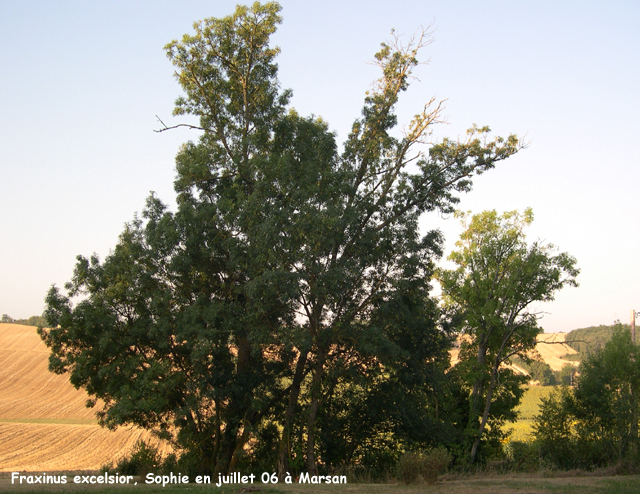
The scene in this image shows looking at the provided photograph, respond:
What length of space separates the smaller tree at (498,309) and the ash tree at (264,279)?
5512 millimetres

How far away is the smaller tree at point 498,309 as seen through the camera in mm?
24703

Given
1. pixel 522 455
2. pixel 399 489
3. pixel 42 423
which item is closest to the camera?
pixel 399 489

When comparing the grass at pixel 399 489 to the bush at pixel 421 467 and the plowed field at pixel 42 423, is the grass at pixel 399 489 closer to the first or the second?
the bush at pixel 421 467

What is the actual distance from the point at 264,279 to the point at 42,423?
1314 inches

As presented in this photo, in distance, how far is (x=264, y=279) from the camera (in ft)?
46.2

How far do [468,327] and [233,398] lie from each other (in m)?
13.3

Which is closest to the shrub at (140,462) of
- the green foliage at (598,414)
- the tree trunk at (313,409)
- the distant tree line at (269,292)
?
the distant tree line at (269,292)

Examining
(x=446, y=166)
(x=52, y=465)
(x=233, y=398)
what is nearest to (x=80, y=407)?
(x=52, y=465)

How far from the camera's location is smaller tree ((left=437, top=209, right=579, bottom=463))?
24703 millimetres

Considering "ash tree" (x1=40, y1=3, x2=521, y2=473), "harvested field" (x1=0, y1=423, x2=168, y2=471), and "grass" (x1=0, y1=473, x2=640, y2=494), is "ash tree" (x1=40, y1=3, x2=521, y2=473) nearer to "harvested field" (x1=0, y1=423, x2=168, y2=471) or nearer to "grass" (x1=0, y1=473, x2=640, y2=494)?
"grass" (x1=0, y1=473, x2=640, y2=494)

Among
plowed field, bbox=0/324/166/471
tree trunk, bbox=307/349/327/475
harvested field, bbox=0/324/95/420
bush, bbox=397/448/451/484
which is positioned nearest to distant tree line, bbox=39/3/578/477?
tree trunk, bbox=307/349/327/475

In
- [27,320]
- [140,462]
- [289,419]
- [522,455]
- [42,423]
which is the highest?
[27,320]

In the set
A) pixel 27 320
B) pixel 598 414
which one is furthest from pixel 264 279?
pixel 27 320

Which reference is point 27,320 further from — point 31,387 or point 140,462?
point 140,462
